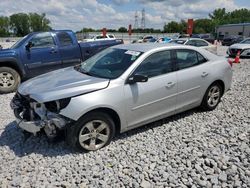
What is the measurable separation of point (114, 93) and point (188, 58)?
1919mm

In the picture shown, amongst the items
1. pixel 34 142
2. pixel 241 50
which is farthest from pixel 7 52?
pixel 241 50

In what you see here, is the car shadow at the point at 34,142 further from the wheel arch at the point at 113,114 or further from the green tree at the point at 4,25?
the green tree at the point at 4,25

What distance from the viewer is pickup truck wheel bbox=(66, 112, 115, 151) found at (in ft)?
11.4

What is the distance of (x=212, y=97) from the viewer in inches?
209

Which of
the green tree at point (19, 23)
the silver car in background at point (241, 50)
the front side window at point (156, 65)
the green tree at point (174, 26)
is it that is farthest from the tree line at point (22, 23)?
the front side window at point (156, 65)

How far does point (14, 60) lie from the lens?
23.4 feet

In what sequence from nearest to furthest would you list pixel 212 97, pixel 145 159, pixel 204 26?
pixel 145 159 < pixel 212 97 < pixel 204 26

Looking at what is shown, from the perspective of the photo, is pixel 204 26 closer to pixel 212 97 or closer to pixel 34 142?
pixel 212 97

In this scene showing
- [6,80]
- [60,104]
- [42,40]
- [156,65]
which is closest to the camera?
[60,104]

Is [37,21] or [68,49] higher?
[37,21]

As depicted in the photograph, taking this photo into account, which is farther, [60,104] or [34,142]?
[34,142]

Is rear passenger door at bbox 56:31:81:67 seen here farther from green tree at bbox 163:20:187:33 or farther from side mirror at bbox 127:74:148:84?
green tree at bbox 163:20:187:33

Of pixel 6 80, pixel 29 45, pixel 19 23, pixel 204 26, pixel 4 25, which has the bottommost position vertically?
pixel 6 80

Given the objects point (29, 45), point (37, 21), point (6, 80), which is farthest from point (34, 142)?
point (37, 21)
